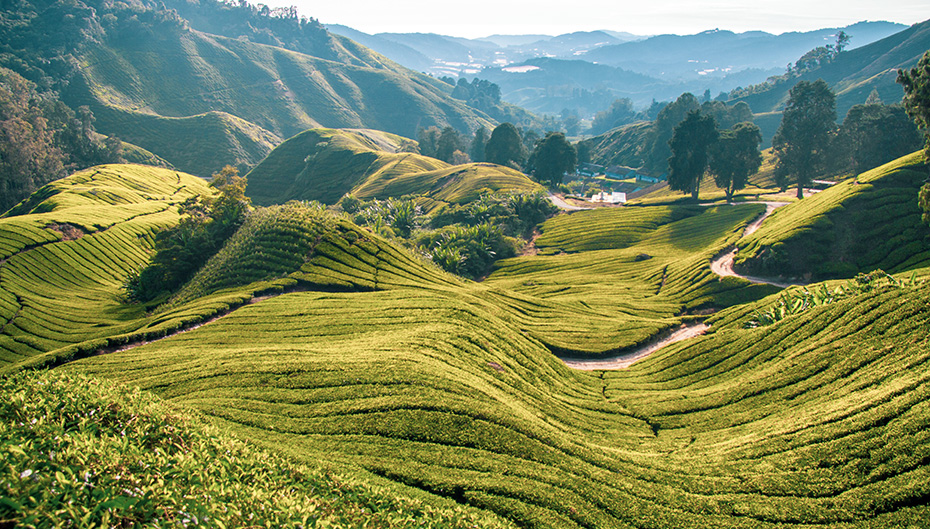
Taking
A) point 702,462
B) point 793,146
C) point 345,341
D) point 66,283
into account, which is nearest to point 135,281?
point 66,283

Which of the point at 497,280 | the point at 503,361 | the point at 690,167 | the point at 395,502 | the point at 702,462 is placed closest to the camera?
the point at 395,502

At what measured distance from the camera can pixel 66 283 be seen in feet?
127

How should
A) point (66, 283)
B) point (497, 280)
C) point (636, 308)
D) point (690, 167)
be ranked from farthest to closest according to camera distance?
point (690, 167) → point (497, 280) → point (66, 283) → point (636, 308)

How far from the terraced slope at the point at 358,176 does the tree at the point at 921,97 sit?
54.3 metres

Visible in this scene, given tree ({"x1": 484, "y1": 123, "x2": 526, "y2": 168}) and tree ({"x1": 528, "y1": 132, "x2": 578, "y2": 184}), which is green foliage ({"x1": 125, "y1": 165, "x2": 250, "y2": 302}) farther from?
tree ({"x1": 484, "y1": 123, "x2": 526, "y2": 168})

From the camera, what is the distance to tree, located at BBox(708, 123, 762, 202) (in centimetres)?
6919

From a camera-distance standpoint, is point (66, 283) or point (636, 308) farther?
point (66, 283)

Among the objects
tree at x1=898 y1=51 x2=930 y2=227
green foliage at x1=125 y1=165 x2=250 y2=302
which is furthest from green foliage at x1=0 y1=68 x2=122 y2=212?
tree at x1=898 y1=51 x2=930 y2=227

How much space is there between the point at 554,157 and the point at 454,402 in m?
91.3

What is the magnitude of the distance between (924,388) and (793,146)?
6617 centimetres

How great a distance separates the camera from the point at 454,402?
14641 mm

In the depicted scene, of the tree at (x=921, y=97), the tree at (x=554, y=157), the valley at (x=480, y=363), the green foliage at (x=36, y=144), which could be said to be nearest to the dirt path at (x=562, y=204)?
Result: the tree at (x=554, y=157)

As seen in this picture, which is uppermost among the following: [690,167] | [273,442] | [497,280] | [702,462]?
[690,167]

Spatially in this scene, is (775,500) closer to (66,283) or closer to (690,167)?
(66,283)
